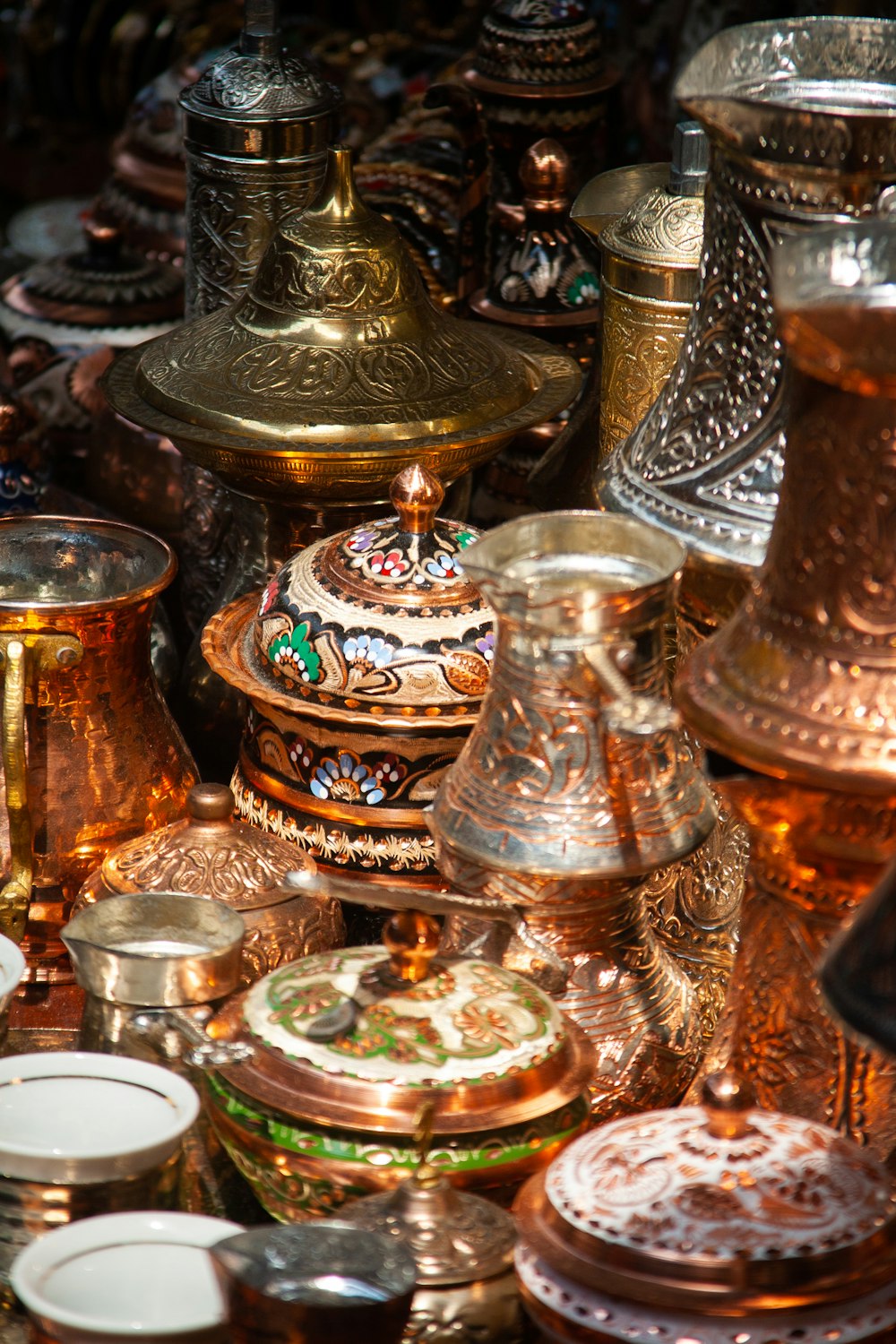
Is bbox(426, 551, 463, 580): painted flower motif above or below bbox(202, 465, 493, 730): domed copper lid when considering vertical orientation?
above

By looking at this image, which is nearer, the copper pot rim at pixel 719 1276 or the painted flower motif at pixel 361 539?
the copper pot rim at pixel 719 1276

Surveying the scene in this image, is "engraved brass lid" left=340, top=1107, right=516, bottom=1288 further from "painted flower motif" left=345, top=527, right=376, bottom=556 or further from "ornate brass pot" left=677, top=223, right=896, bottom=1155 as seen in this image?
"painted flower motif" left=345, top=527, right=376, bottom=556

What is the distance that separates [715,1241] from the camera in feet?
3.06

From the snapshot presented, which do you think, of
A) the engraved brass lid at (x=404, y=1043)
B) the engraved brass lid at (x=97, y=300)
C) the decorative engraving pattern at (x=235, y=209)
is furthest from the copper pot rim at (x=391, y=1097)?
the engraved brass lid at (x=97, y=300)

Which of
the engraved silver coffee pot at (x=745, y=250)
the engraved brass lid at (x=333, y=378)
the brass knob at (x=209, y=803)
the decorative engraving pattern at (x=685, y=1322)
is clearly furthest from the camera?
the engraved brass lid at (x=333, y=378)

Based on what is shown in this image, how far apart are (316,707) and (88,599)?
26 cm

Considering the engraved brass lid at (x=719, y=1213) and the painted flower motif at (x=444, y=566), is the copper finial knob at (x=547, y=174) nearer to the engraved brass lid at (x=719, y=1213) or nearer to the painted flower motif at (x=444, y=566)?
the painted flower motif at (x=444, y=566)

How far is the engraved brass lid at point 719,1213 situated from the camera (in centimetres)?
92

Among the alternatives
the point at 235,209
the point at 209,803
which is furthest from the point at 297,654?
the point at 235,209

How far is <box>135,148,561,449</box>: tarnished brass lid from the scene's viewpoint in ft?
5.24

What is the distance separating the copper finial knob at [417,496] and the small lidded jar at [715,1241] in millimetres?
555

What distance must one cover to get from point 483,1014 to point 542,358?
0.89m

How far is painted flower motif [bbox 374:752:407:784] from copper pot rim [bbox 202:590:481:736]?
3 centimetres

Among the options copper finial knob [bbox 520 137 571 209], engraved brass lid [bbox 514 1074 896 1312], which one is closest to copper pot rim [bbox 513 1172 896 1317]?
engraved brass lid [bbox 514 1074 896 1312]
